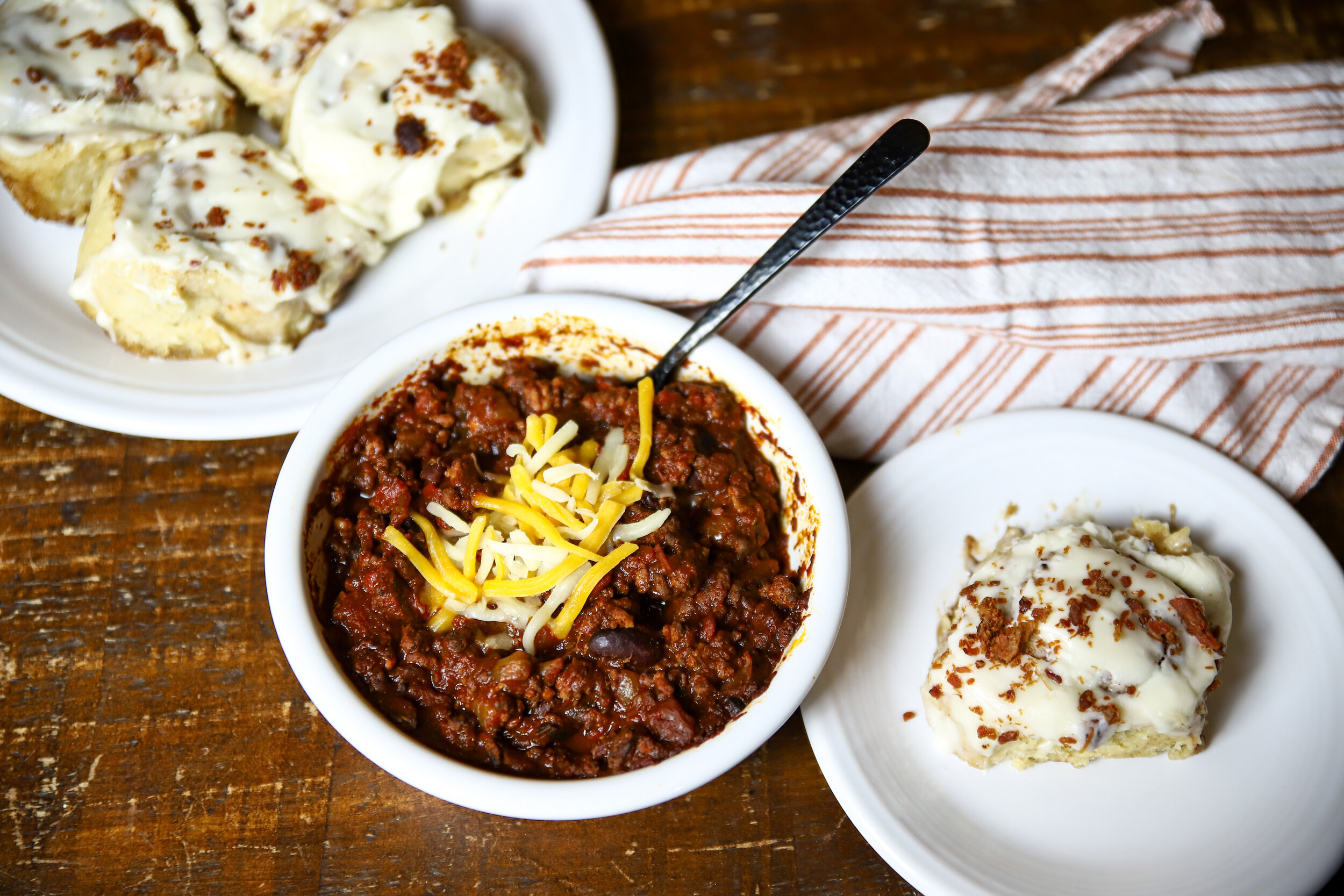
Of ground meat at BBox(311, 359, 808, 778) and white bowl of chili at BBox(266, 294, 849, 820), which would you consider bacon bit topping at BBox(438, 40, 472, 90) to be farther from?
ground meat at BBox(311, 359, 808, 778)

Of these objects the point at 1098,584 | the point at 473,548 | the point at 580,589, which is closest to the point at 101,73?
the point at 473,548

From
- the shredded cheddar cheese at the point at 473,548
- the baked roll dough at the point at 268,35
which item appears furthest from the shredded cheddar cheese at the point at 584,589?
the baked roll dough at the point at 268,35

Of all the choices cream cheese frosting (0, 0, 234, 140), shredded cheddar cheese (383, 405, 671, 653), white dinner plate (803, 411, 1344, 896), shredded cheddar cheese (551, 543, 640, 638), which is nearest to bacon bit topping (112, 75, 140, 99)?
cream cheese frosting (0, 0, 234, 140)

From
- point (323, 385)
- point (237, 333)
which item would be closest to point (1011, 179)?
point (323, 385)

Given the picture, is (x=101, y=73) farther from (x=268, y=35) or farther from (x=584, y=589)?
(x=584, y=589)

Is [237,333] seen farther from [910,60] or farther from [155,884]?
[910,60]
